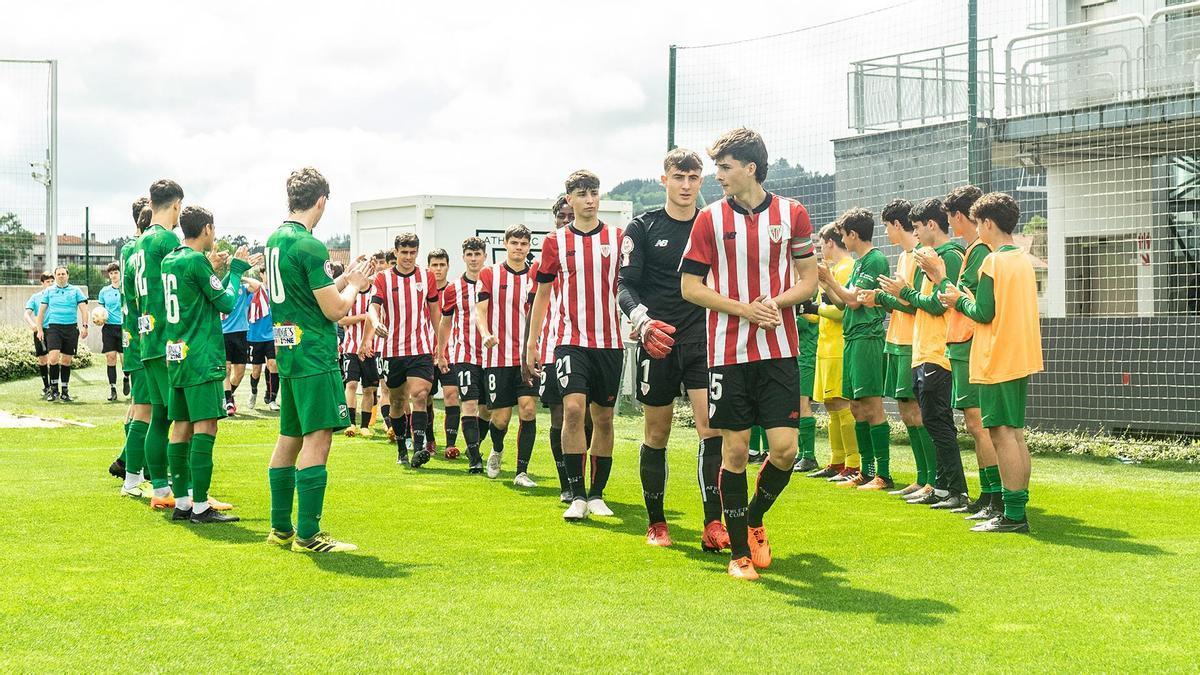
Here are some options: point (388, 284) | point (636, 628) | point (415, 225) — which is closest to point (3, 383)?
point (415, 225)

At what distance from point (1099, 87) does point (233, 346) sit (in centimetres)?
1119

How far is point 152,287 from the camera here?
6746 millimetres

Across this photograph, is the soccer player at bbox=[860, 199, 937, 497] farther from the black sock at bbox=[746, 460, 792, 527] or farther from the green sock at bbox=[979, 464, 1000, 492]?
the black sock at bbox=[746, 460, 792, 527]

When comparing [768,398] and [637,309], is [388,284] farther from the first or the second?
[768,398]

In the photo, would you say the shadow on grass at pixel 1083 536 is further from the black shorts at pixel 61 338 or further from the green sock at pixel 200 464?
the black shorts at pixel 61 338

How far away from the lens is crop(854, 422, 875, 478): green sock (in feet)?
28.3

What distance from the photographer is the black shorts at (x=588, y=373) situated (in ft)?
21.7

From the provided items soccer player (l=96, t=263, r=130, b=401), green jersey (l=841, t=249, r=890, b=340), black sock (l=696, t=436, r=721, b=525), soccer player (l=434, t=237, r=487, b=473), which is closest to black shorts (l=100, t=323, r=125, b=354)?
soccer player (l=96, t=263, r=130, b=401)

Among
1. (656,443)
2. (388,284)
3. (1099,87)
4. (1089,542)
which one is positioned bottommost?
(1089,542)

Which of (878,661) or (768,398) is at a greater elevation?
(768,398)

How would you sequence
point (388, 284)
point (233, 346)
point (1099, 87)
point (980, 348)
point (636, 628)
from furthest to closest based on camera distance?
point (233, 346), point (1099, 87), point (388, 284), point (980, 348), point (636, 628)

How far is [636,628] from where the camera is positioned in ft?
13.4

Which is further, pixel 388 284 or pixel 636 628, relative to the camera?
pixel 388 284

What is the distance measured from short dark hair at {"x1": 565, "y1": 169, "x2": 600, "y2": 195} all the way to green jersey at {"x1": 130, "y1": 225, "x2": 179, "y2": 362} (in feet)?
7.98
